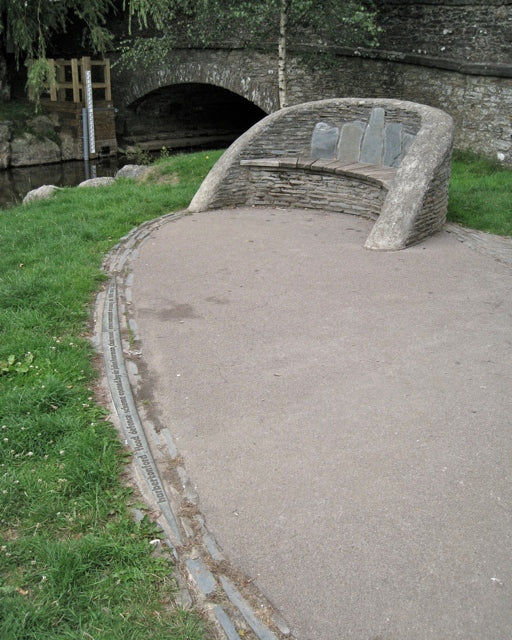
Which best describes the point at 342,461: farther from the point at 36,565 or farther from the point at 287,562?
the point at 36,565

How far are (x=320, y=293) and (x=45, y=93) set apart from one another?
699 inches

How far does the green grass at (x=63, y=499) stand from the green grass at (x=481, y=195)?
4.96 m

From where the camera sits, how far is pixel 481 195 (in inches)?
390

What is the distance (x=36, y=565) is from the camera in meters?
3.09

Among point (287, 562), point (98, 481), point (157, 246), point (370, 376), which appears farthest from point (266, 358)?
point (157, 246)

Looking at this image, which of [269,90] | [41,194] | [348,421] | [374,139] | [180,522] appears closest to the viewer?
[180,522]

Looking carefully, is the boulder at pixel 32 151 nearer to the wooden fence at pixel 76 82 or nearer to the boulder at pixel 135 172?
the wooden fence at pixel 76 82

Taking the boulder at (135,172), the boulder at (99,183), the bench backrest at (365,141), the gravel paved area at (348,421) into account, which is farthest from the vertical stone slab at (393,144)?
the boulder at (99,183)

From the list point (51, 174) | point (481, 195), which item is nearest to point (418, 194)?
point (481, 195)

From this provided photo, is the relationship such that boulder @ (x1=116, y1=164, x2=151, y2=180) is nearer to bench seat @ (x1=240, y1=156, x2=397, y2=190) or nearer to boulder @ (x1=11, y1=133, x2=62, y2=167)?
bench seat @ (x1=240, y1=156, x2=397, y2=190)

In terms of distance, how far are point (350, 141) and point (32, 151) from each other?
12.4 meters

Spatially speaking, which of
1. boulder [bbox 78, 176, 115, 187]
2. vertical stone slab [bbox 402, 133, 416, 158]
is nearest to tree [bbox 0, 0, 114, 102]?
boulder [bbox 78, 176, 115, 187]

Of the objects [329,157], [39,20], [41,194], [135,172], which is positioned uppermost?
[39,20]

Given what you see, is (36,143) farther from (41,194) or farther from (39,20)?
(41,194)
